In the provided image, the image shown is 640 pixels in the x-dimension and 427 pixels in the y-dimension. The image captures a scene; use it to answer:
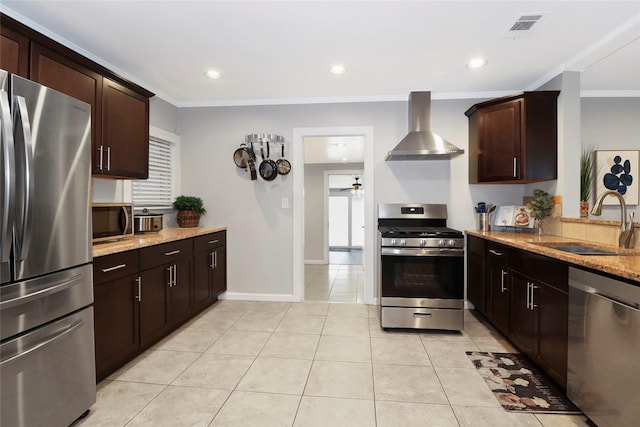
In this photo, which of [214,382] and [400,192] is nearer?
[214,382]

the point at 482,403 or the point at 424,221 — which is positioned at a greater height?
the point at 424,221

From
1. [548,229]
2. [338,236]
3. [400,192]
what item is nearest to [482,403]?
[548,229]

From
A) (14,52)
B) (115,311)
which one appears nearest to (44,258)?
(115,311)

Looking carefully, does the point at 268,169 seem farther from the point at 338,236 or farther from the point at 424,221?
the point at 338,236

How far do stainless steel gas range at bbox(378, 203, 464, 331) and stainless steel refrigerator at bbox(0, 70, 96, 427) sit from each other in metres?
2.24

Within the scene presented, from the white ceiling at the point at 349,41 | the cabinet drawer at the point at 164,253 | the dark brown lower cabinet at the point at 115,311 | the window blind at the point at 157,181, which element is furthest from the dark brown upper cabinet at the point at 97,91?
the dark brown lower cabinet at the point at 115,311

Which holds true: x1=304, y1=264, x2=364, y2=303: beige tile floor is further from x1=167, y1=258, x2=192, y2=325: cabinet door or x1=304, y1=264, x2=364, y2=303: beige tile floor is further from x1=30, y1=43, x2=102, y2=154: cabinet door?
x1=30, y1=43, x2=102, y2=154: cabinet door

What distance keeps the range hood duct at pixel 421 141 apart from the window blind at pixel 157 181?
2.60 m

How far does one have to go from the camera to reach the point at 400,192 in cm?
360

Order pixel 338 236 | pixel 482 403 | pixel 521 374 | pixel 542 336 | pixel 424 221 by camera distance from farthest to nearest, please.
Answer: pixel 338 236, pixel 424 221, pixel 521 374, pixel 542 336, pixel 482 403

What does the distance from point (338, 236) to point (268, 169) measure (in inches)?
270

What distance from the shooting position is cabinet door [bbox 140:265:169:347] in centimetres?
237

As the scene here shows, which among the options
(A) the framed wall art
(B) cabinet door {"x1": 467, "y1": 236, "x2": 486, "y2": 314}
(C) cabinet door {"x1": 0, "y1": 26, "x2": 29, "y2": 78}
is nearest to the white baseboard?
(B) cabinet door {"x1": 467, "y1": 236, "x2": 486, "y2": 314}

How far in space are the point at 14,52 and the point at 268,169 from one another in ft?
7.48
